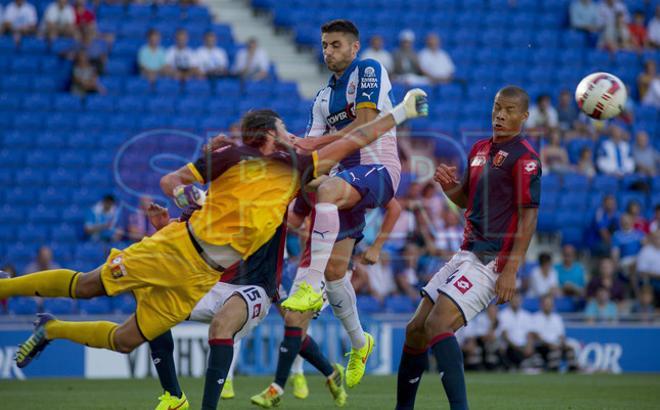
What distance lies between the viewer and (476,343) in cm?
1630

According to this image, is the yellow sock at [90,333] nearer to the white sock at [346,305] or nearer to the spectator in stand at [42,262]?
the white sock at [346,305]

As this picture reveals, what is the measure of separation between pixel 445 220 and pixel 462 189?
802cm

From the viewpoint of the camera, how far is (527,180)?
8.30 m

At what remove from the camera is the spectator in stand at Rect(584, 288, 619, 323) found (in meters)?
16.7

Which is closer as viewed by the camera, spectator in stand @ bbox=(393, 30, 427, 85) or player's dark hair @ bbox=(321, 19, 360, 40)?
player's dark hair @ bbox=(321, 19, 360, 40)

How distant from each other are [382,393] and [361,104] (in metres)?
3.82

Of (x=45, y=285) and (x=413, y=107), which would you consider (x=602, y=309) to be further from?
(x=45, y=285)

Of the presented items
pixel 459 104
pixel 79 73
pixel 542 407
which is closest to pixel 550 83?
pixel 459 104

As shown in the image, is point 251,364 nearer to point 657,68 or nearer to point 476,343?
point 476,343

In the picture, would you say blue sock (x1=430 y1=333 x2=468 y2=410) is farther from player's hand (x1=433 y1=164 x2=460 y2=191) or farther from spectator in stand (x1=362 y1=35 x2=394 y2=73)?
spectator in stand (x1=362 y1=35 x2=394 y2=73)

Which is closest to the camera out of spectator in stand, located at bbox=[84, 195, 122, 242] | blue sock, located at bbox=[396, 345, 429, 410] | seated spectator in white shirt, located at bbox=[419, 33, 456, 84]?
blue sock, located at bbox=[396, 345, 429, 410]

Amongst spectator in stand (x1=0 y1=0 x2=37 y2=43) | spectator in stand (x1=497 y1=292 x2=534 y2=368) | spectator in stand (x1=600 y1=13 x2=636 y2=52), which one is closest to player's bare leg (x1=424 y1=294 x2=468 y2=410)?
spectator in stand (x1=497 y1=292 x2=534 y2=368)

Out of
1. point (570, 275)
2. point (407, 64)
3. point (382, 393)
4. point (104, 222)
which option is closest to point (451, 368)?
point (382, 393)

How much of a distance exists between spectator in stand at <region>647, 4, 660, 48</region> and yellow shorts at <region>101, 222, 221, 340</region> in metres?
16.7
